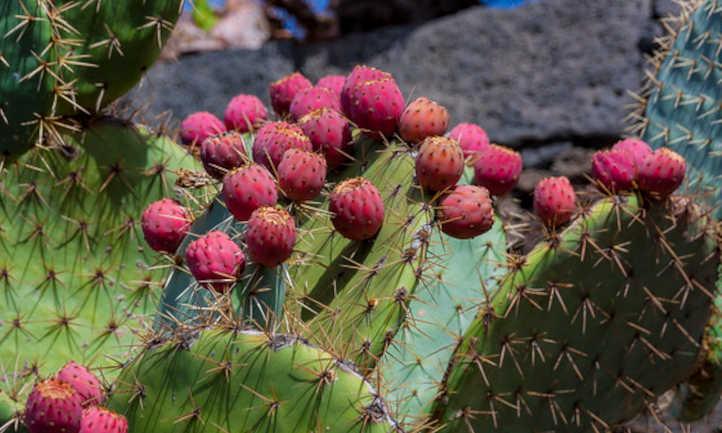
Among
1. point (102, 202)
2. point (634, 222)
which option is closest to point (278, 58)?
point (102, 202)

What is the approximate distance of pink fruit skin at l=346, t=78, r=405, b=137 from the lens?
1.77 meters

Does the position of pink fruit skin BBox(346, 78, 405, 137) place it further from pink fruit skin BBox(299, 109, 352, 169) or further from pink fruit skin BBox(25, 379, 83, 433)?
pink fruit skin BBox(25, 379, 83, 433)

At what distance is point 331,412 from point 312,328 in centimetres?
26

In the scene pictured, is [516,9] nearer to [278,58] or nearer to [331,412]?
[278,58]

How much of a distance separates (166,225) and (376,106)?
34cm

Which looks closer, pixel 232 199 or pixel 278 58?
pixel 232 199

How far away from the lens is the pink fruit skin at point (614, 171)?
73.4 inches

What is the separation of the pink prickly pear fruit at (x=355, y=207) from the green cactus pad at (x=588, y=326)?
0.23 metres

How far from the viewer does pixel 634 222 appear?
183 centimetres

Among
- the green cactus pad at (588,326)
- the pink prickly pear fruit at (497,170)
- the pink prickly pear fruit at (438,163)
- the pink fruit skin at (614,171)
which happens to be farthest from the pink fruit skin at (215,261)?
the pink fruit skin at (614,171)

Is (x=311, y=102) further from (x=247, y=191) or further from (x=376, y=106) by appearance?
(x=247, y=191)

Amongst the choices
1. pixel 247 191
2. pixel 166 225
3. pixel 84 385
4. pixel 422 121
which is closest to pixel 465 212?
pixel 422 121

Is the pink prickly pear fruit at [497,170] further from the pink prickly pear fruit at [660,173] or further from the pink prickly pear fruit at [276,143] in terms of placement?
the pink prickly pear fruit at [276,143]

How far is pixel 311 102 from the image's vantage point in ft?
6.29
